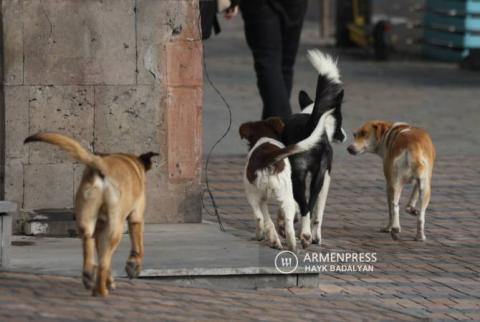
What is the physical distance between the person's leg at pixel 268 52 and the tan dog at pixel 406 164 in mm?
2416

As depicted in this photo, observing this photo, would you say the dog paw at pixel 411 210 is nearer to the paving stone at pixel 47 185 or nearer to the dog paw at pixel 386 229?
the dog paw at pixel 386 229

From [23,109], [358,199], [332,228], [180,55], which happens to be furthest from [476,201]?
[23,109]

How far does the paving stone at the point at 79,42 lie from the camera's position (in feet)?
30.1

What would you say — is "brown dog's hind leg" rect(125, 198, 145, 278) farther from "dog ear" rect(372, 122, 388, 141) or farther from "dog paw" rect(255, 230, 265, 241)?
"dog ear" rect(372, 122, 388, 141)

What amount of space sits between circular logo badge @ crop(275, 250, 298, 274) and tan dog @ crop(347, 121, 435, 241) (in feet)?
4.36

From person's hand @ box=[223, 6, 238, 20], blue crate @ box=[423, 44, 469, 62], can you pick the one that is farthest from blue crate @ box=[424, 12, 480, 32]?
person's hand @ box=[223, 6, 238, 20]

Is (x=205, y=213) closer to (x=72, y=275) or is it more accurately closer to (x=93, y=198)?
(x=72, y=275)

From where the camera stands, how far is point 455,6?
22891mm

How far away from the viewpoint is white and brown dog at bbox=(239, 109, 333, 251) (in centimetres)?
847

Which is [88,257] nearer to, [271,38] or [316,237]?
[316,237]

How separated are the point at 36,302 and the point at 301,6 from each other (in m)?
5.73

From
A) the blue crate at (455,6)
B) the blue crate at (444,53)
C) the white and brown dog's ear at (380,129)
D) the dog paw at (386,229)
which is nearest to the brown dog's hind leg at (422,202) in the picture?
the dog paw at (386,229)

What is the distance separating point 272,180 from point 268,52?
147 inches

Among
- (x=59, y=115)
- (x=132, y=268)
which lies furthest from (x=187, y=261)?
(x=59, y=115)
